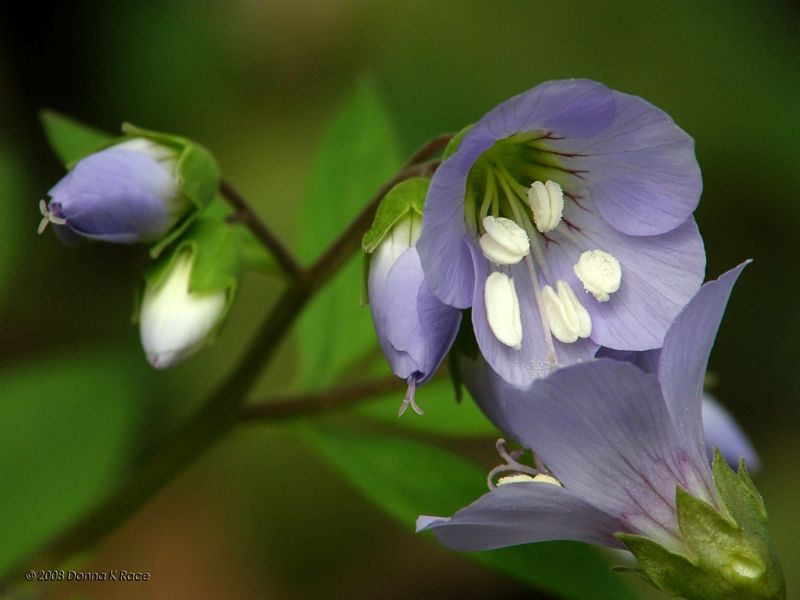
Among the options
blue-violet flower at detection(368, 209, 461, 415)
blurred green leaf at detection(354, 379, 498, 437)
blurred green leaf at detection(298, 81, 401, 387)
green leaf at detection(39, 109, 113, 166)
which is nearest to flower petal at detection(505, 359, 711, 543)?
blue-violet flower at detection(368, 209, 461, 415)

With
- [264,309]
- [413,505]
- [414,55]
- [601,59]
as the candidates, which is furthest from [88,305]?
[601,59]

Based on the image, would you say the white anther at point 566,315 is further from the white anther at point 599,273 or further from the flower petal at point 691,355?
the flower petal at point 691,355

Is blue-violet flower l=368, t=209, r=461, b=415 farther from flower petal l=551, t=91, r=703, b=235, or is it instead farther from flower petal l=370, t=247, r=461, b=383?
flower petal l=551, t=91, r=703, b=235

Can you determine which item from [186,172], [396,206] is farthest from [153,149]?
[396,206]

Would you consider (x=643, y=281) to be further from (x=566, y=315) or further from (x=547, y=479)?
(x=547, y=479)

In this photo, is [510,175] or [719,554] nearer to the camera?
[719,554]
